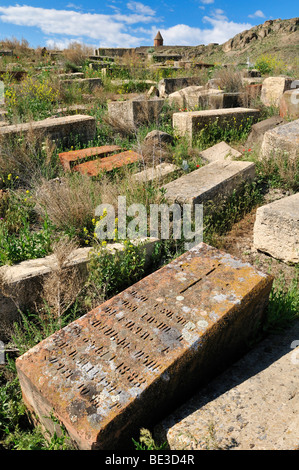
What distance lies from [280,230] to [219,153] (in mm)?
2550

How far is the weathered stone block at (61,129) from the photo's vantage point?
5211 millimetres

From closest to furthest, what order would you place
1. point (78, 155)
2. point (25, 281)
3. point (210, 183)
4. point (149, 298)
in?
point (149, 298)
point (25, 281)
point (210, 183)
point (78, 155)

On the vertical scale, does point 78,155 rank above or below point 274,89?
below

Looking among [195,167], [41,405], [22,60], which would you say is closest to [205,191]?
[195,167]

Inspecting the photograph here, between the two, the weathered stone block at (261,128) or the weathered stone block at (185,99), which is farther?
the weathered stone block at (185,99)

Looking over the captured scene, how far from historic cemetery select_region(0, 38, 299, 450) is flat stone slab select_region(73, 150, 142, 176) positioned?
0.10 feet

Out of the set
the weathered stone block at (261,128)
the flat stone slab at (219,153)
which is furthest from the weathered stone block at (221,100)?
the flat stone slab at (219,153)

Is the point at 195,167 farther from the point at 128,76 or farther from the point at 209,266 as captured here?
the point at 128,76

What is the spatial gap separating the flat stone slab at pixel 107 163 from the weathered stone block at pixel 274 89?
4474mm

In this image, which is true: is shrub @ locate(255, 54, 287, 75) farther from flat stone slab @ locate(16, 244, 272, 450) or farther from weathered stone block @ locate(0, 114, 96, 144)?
flat stone slab @ locate(16, 244, 272, 450)

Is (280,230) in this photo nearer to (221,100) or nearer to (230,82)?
(221,100)

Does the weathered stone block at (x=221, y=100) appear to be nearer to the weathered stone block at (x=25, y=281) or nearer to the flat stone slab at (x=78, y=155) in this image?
the flat stone slab at (x=78, y=155)

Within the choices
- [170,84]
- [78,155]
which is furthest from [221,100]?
[78,155]

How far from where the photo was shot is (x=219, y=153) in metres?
5.48
